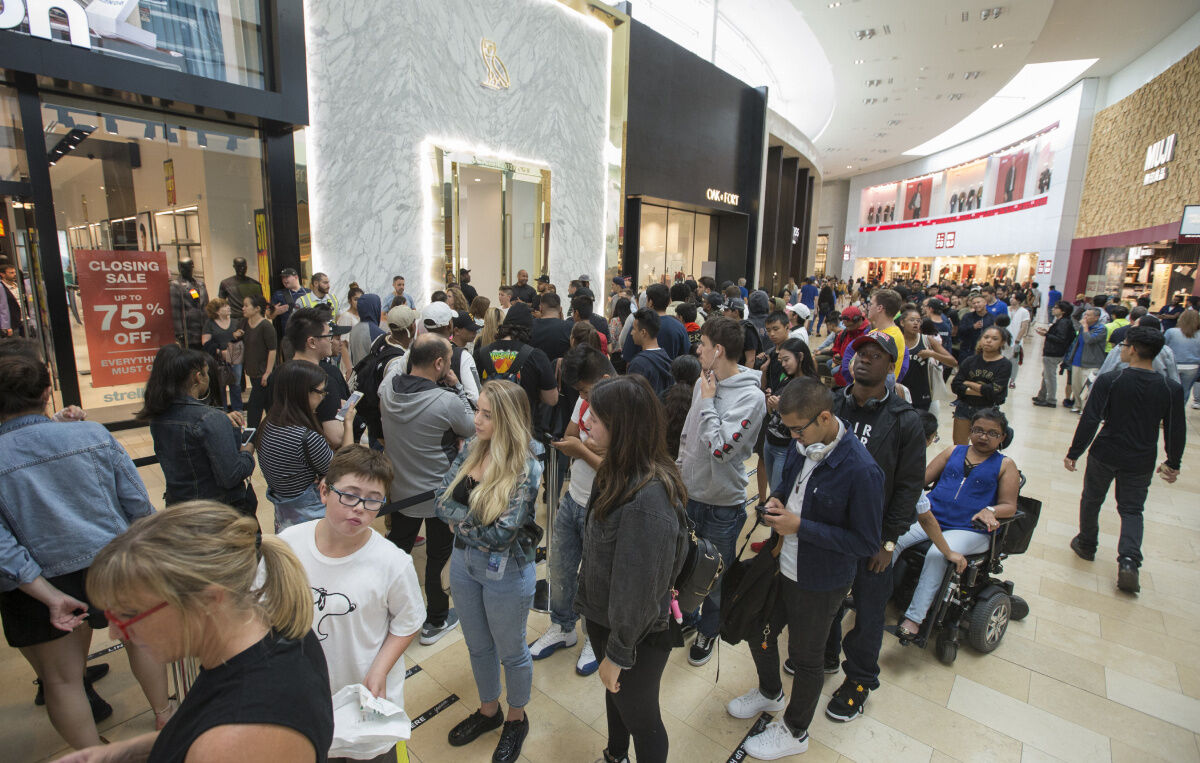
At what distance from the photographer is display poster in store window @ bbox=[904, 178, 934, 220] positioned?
31906 mm

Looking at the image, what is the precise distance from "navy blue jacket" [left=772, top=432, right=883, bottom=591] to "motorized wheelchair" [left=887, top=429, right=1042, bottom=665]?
1.21 meters

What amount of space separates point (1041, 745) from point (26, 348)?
5.04 meters

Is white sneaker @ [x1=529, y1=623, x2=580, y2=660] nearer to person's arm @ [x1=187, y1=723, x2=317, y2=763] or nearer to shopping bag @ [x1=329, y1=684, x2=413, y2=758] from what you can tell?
shopping bag @ [x1=329, y1=684, x2=413, y2=758]

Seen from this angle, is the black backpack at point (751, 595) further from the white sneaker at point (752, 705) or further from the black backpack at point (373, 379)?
the black backpack at point (373, 379)

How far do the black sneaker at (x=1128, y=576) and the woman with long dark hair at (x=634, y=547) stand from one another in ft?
13.0

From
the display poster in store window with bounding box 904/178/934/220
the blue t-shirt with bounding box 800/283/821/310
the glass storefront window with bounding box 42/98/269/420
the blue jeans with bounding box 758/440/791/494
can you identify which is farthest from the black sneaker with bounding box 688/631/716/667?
the display poster in store window with bounding box 904/178/934/220

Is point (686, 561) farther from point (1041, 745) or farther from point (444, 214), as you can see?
point (444, 214)

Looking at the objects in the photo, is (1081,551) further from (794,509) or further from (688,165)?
(688,165)

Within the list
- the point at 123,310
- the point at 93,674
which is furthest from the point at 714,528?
the point at 123,310

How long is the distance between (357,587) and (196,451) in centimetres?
132

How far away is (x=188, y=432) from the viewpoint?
8.06ft

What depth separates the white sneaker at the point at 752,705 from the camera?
Answer: 2738 millimetres

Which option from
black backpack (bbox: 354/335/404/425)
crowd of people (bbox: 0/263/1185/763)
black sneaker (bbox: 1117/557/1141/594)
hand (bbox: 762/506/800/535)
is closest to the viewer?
crowd of people (bbox: 0/263/1185/763)

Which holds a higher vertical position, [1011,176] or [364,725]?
[1011,176]
